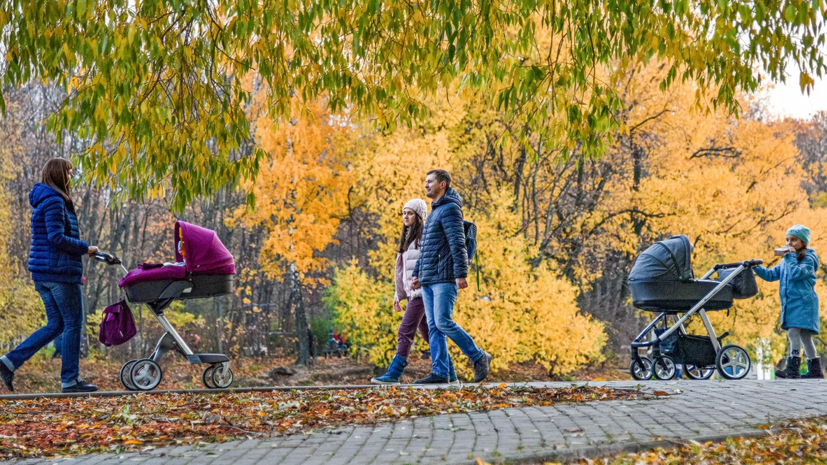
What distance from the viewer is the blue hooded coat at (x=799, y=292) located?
31.6 feet

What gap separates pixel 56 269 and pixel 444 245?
350cm

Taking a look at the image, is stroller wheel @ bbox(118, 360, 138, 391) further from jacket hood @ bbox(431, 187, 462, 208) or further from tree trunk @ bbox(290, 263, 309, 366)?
tree trunk @ bbox(290, 263, 309, 366)

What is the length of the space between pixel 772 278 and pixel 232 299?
17.9 metres

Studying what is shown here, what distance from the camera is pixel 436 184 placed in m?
7.87

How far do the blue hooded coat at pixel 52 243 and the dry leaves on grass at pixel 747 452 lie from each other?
525 cm

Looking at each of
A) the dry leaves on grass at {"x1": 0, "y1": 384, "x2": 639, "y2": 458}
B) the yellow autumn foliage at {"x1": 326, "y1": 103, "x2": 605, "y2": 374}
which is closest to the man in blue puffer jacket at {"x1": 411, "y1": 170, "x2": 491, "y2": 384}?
the dry leaves on grass at {"x1": 0, "y1": 384, "x2": 639, "y2": 458}

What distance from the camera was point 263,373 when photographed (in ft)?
63.1

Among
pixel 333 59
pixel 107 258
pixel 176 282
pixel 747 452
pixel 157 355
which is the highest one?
pixel 333 59

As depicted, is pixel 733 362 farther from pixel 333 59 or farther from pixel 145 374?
pixel 145 374

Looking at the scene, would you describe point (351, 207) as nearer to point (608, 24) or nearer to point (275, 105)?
point (275, 105)

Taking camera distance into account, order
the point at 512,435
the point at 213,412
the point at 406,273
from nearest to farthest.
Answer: the point at 512,435
the point at 213,412
the point at 406,273

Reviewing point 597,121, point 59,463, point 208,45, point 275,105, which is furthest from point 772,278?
point 59,463

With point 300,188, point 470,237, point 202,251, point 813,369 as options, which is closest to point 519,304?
point 300,188

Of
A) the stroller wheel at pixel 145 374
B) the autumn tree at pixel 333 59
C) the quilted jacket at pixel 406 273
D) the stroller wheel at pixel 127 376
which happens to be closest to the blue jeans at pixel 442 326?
the quilted jacket at pixel 406 273
